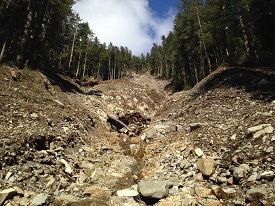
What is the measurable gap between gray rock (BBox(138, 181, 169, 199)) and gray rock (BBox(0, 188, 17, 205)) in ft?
13.7

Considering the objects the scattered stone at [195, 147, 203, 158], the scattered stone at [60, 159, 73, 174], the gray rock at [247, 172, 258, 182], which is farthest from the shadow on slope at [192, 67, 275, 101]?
the scattered stone at [60, 159, 73, 174]

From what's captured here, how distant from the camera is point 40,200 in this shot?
7113mm

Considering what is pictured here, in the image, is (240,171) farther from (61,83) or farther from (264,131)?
(61,83)

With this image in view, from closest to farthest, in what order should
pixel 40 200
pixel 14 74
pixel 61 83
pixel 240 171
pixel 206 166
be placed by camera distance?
pixel 40 200 → pixel 240 171 → pixel 206 166 → pixel 14 74 → pixel 61 83

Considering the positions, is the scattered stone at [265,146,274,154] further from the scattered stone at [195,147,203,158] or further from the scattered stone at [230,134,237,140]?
the scattered stone at [195,147,203,158]

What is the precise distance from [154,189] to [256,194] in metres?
3.27

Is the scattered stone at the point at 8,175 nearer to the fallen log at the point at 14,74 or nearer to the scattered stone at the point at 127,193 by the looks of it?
the scattered stone at the point at 127,193

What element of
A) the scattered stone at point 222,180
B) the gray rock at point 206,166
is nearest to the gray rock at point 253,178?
the scattered stone at point 222,180

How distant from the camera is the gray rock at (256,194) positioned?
253 inches

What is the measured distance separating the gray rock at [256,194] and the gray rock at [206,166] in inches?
83.8

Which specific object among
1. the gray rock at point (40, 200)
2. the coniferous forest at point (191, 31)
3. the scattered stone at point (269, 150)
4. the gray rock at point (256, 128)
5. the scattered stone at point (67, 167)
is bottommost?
the gray rock at point (40, 200)

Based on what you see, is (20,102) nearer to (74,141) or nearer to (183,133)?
(74,141)

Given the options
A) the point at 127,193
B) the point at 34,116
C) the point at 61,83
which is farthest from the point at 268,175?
the point at 61,83

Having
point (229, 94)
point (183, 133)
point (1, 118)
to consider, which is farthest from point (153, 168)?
point (229, 94)
